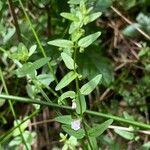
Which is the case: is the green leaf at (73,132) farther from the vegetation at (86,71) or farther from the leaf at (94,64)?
the leaf at (94,64)

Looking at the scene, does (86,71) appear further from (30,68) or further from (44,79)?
(30,68)

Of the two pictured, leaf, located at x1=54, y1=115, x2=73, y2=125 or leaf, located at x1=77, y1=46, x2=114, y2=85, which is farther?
leaf, located at x1=77, y1=46, x2=114, y2=85

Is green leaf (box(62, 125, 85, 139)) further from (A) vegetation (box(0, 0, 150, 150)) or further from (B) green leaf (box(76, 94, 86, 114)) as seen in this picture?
(A) vegetation (box(0, 0, 150, 150))

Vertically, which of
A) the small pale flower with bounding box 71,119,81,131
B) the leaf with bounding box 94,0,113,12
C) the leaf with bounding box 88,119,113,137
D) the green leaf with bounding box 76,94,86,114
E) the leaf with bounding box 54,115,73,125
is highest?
the leaf with bounding box 94,0,113,12

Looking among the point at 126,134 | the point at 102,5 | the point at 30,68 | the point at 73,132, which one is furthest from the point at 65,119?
the point at 102,5

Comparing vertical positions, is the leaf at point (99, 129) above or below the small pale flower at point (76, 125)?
below

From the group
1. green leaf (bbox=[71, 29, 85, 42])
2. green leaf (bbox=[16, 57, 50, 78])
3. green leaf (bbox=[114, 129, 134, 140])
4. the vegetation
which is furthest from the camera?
the vegetation

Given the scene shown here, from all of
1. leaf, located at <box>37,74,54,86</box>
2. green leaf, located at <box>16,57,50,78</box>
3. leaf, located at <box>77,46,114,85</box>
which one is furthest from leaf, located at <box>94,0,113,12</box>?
green leaf, located at <box>16,57,50,78</box>

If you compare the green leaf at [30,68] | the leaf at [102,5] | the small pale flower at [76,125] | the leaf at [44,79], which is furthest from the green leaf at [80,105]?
the leaf at [102,5]

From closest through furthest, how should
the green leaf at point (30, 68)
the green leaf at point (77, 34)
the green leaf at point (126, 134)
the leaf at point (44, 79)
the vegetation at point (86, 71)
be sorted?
the green leaf at point (77, 34)
the green leaf at point (30, 68)
the leaf at point (44, 79)
the green leaf at point (126, 134)
the vegetation at point (86, 71)
